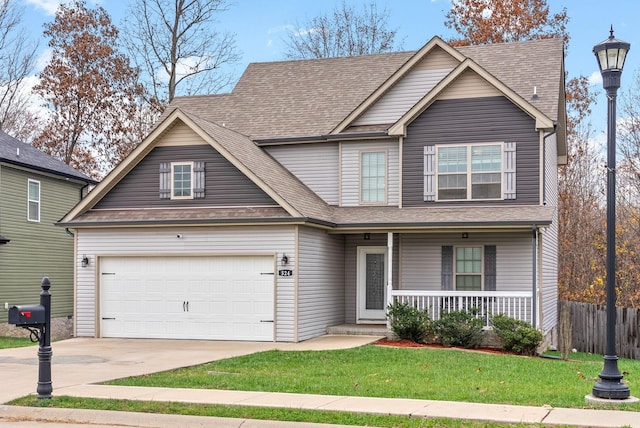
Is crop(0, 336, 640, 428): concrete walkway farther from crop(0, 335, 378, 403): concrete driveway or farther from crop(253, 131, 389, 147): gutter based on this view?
crop(253, 131, 389, 147): gutter

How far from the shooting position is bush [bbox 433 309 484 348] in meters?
19.9

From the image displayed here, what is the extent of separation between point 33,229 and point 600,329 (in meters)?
19.6

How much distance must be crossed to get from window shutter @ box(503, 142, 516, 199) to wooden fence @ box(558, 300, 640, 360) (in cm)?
498

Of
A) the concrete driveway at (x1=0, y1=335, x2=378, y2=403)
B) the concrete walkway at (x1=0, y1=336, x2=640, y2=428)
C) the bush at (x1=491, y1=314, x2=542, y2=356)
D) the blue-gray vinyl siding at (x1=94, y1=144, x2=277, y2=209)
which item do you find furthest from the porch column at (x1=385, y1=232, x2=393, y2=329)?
the concrete walkway at (x1=0, y1=336, x2=640, y2=428)

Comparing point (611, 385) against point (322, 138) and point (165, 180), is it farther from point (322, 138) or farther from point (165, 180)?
point (322, 138)

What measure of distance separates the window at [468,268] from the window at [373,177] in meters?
2.75

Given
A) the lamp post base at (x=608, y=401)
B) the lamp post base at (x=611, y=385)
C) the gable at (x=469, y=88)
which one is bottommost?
the lamp post base at (x=608, y=401)

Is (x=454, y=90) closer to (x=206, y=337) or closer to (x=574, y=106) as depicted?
(x=206, y=337)

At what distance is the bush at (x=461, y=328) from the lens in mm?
19922

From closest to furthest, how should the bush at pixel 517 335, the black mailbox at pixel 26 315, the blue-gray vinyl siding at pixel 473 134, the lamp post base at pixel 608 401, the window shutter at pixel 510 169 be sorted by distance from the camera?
the lamp post base at pixel 608 401
the black mailbox at pixel 26 315
the bush at pixel 517 335
the blue-gray vinyl siding at pixel 473 134
the window shutter at pixel 510 169

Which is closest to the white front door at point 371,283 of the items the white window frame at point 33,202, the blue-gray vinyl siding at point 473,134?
the blue-gray vinyl siding at point 473,134

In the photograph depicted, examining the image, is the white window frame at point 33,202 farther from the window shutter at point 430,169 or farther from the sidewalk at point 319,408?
the sidewalk at point 319,408

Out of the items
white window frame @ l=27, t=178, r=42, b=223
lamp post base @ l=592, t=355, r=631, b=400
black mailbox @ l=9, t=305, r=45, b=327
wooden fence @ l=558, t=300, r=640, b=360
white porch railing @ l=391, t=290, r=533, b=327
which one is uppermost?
white window frame @ l=27, t=178, r=42, b=223

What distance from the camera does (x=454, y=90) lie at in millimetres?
22422
